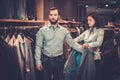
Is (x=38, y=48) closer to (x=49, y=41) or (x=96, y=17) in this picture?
(x=49, y=41)

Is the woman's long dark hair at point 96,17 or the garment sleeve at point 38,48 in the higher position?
the woman's long dark hair at point 96,17

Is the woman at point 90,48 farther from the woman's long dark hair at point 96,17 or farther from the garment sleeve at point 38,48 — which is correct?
the garment sleeve at point 38,48

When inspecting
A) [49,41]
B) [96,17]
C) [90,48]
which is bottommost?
[90,48]

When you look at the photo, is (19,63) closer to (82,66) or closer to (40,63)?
(40,63)

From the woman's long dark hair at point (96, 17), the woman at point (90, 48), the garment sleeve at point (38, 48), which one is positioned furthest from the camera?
the woman's long dark hair at point (96, 17)

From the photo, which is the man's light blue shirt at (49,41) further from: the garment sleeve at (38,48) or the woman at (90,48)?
the woman at (90,48)

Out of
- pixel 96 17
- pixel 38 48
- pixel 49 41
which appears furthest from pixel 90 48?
pixel 38 48

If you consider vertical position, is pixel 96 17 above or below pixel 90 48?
above

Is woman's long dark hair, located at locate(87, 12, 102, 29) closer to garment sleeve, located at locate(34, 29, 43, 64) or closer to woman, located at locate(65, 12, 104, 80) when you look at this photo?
woman, located at locate(65, 12, 104, 80)

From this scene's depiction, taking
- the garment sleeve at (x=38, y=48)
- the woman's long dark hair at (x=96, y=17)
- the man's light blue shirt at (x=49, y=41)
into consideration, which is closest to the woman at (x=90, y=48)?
the woman's long dark hair at (x=96, y=17)

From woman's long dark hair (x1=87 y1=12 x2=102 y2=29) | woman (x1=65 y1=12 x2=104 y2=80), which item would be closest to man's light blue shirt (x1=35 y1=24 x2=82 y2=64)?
woman (x1=65 y1=12 x2=104 y2=80)

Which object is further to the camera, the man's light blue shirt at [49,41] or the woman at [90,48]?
the woman at [90,48]

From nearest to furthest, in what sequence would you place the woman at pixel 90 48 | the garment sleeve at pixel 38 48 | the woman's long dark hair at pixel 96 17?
the garment sleeve at pixel 38 48
the woman at pixel 90 48
the woman's long dark hair at pixel 96 17

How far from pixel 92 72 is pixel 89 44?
1.68ft
